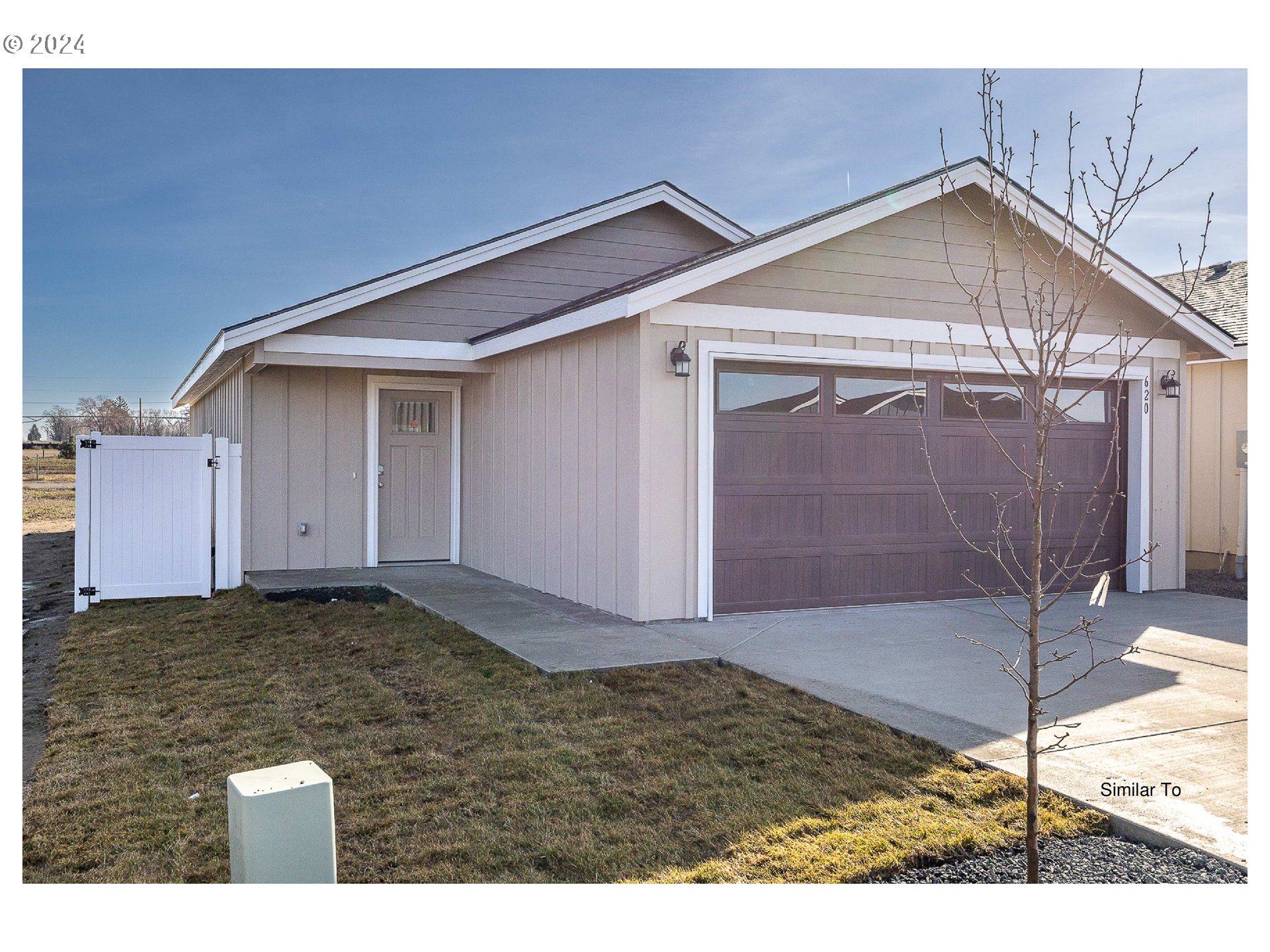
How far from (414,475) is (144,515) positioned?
3033 millimetres

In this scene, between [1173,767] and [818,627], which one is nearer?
[1173,767]

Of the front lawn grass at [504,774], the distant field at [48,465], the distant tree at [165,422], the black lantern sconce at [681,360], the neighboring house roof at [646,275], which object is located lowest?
the front lawn grass at [504,774]

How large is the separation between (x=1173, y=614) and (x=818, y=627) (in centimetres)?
317

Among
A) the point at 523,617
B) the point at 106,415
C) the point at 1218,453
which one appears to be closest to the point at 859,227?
the point at 523,617

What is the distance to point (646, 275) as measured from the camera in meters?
8.73

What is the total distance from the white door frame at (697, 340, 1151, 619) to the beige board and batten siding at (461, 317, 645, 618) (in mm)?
524

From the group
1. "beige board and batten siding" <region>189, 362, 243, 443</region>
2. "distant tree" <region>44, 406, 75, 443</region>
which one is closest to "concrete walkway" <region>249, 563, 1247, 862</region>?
"beige board and batten siding" <region>189, 362, 243, 443</region>

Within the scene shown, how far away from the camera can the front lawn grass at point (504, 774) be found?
3.17m

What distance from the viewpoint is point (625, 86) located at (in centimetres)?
726

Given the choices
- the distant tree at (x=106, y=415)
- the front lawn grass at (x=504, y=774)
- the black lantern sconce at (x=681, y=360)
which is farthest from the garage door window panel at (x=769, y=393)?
the distant tree at (x=106, y=415)

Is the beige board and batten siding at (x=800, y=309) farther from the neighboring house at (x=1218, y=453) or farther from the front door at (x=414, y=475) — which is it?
the front door at (x=414, y=475)
